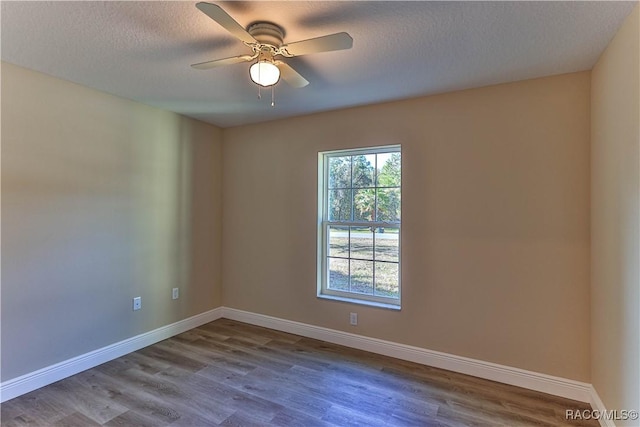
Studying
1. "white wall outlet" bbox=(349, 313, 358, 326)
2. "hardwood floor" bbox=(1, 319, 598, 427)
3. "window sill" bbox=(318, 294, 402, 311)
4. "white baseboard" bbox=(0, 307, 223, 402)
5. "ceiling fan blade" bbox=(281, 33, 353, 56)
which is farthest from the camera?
"white wall outlet" bbox=(349, 313, 358, 326)

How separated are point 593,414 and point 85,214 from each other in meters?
4.08

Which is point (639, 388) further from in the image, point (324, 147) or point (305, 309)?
point (324, 147)

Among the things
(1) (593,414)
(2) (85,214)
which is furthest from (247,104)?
(1) (593,414)

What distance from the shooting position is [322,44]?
1622mm

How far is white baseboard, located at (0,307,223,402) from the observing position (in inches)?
88.4

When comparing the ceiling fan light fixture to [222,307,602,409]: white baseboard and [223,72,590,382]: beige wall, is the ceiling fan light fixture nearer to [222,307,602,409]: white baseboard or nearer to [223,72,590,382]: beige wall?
[223,72,590,382]: beige wall

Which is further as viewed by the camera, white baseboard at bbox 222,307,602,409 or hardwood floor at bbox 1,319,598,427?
white baseboard at bbox 222,307,602,409

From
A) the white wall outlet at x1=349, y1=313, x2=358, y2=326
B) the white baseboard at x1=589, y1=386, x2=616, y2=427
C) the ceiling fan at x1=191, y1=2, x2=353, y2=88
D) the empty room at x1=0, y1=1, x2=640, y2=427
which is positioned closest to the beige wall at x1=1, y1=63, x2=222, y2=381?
the empty room at x1=0, y1=1, x2=640, y2=427

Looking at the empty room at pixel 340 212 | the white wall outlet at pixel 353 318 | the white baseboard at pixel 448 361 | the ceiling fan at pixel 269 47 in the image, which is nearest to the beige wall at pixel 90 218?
the empty room at pixel 340 212

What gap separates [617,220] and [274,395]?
2471 mm

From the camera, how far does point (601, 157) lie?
2.04 metres

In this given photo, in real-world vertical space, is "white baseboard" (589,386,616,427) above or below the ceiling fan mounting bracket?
below

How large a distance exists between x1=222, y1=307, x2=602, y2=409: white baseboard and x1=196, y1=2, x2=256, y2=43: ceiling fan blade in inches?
106

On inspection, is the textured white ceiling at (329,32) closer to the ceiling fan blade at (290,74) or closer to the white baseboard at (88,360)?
the ceiling fan blade at (290,74)
